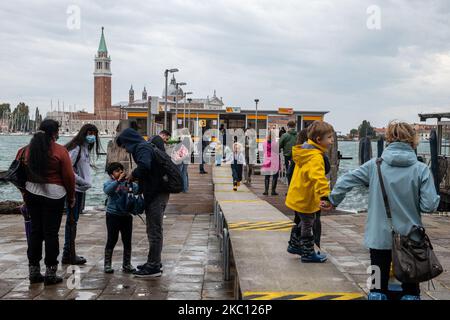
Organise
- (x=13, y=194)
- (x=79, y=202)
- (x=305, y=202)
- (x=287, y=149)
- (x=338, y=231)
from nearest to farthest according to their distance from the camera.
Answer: (x=305, y=202)
(x=79, y=202)
(x=338, y=231)
(x=287, y=149)
(x=13, y=194)

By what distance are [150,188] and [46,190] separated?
112 centimetres

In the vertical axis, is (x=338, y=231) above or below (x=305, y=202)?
below

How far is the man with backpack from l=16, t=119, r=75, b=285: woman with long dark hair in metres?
0.72

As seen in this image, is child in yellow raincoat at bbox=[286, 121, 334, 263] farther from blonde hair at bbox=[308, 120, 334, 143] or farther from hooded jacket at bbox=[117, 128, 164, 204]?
hooded jacket at bbox=[117, 128, 164, 204]

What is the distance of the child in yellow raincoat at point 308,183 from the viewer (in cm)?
627

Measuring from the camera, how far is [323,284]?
18.0 ft

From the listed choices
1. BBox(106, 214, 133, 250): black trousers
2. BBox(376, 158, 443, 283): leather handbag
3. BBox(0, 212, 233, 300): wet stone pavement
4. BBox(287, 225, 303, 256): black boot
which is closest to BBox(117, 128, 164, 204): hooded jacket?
BBox(106, 214, 133, 250): black trousers

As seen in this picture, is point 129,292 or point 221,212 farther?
point 221,212

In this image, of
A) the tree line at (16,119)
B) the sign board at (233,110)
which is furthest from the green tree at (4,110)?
the sign board at (233,110)

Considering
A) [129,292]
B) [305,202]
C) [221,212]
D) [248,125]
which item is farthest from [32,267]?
[248,125]

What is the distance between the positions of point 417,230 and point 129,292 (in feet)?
10.2
